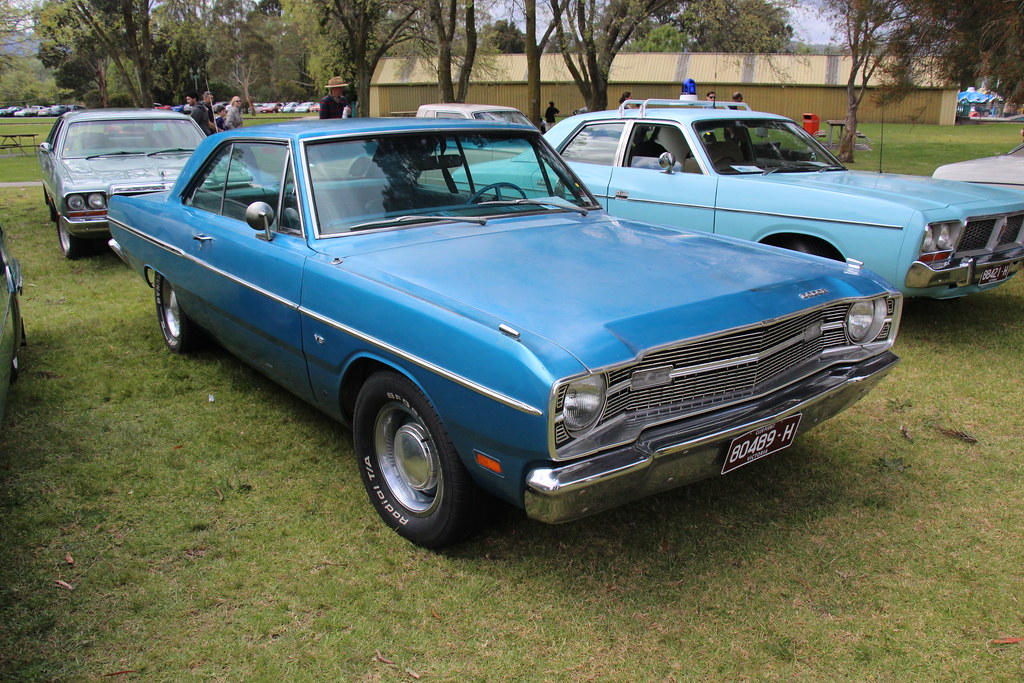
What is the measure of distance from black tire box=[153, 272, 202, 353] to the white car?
263 inches

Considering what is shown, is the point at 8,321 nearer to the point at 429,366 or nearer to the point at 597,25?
the point at 429,366

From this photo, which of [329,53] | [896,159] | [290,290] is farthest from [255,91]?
[290,290]

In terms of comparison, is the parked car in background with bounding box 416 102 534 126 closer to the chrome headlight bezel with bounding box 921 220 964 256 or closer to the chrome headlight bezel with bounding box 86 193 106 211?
the chrome headlight bezel with bounding box 86 193 106 211

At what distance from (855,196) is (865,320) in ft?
8.03

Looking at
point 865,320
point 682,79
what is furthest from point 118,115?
point 682,79

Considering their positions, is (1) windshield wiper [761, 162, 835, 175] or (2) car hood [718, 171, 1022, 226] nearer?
(2) car hood [718, 171, 1022, 226]

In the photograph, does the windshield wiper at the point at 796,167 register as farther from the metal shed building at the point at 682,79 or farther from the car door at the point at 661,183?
the metal shed building at the point at 682,79

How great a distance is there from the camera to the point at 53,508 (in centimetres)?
346

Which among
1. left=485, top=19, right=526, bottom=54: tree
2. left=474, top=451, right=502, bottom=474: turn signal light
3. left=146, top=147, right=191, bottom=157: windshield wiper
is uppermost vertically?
left=485, top=19, right=526, bottom=54: tree

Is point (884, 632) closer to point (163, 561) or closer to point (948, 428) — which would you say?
point (948, 428)

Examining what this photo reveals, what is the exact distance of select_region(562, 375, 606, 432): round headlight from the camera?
246cm

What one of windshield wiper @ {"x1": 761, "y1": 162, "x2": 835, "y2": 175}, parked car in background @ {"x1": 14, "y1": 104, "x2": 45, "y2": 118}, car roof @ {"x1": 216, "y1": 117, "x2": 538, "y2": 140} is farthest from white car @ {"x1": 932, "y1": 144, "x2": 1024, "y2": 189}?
parked car in background @ {"x1": 14, "y1": 104, "x2": 45, "y2": 118}

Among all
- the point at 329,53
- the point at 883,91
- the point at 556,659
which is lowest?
the point at 556,659

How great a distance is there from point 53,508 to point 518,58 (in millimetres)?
50812
